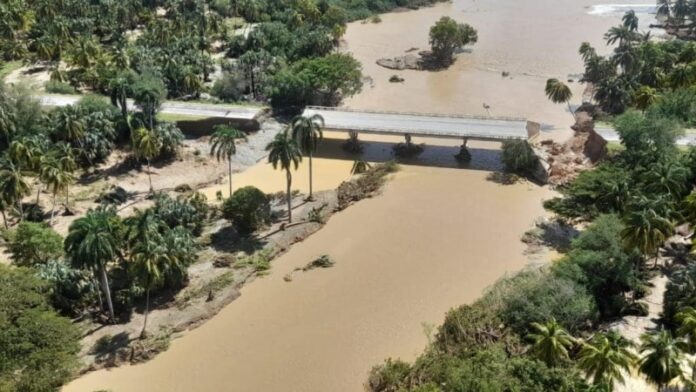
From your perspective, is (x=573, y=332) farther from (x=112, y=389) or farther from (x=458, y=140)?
(x=458, y=140)

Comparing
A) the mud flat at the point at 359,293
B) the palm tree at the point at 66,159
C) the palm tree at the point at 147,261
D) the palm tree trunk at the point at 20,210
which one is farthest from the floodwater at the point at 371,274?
the palm tree trunk at the point at 20,210

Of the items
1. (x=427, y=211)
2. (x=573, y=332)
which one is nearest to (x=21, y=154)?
(x=427, y=211)

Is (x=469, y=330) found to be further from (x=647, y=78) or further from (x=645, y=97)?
(x=647, y=78)

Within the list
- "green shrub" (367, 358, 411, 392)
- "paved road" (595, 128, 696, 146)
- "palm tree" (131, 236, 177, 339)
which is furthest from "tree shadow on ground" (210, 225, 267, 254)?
"paved road" (595, 128, 696, 146)

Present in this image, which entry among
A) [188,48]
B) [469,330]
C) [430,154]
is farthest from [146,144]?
[469,330]

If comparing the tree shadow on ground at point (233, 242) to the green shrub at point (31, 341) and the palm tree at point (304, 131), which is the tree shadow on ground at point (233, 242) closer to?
the palm tree at point (304, 131)
